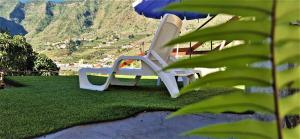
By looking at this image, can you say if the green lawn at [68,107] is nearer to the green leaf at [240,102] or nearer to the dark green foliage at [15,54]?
the green leaf at [240,102]

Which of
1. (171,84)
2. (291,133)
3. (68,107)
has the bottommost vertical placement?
(68,107)

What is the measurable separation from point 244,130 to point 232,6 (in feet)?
0.40

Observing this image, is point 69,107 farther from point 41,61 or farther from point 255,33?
point 41,61

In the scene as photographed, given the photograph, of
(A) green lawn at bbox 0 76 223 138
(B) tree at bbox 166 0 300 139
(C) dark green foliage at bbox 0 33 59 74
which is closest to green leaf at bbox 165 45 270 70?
(B) tree at bbox 166 0 300 139

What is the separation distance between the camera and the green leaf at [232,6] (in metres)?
0.42

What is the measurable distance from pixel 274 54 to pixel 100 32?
198 meters

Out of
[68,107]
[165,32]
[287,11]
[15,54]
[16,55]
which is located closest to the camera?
[287,11]

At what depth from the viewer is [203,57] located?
1.47 feet

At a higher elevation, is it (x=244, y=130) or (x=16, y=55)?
(x=16, y=55)

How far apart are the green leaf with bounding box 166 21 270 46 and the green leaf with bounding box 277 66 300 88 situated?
0.13ft

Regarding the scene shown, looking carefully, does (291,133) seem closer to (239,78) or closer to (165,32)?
(239,78)

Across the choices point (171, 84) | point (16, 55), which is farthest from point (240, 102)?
point (16, 55)

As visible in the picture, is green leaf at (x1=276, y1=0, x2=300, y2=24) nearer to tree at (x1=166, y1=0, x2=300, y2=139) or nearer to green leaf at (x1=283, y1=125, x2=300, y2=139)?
tree at (x1=166, y1=0, x2=300, y2=139)

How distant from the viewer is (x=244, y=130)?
17.6 inches
